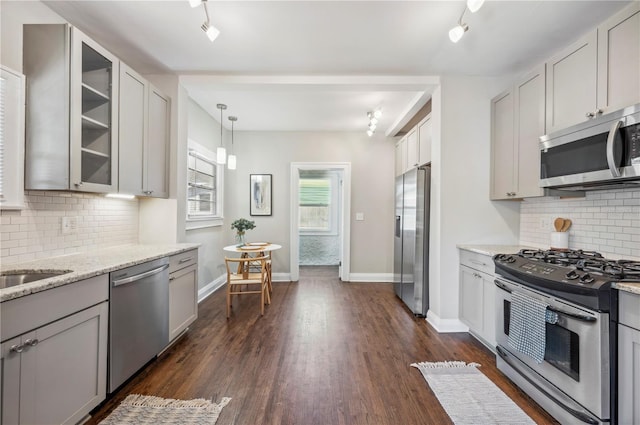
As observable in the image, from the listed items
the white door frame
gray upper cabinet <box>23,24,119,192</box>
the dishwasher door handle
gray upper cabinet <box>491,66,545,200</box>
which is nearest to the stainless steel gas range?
gray upper cabinet <box>491,66,545,200</box>

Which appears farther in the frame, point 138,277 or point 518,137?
point 518,137

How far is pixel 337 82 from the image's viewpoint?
3.01m

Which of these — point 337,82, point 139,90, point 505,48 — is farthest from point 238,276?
point 505,48

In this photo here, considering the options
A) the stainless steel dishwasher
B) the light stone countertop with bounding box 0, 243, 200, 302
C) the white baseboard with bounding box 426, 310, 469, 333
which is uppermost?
the light stone countertop with bounding box 0, 243, 200, 302

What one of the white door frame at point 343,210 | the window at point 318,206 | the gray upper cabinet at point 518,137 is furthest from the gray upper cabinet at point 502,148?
the window at point 318,206

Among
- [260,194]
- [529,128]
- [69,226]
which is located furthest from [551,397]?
[260,194]

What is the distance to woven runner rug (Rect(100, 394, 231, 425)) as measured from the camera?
1.69 m

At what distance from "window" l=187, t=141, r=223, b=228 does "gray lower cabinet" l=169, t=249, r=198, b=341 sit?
96 centimetres

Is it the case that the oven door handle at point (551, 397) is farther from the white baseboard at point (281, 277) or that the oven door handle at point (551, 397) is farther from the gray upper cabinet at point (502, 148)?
the white baseboard at point (281, 277)

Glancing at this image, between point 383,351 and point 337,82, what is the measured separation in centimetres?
265

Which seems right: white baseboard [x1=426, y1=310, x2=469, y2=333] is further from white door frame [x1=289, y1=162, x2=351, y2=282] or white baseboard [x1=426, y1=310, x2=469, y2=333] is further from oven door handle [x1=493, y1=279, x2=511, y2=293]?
white door frame [x1=289, y1=162, x2=351, y2=282]

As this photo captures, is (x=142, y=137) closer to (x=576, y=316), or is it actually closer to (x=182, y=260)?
(x=182, y=260)

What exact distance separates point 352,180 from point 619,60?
3564 mm

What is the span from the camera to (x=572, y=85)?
82.7 inches
